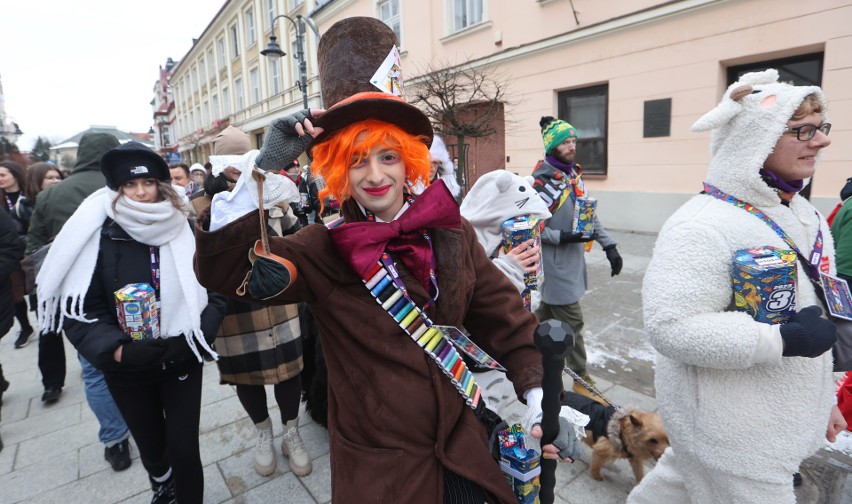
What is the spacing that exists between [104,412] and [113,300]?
1.21 metres

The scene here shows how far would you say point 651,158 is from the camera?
27.3 ft

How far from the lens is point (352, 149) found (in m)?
1.33

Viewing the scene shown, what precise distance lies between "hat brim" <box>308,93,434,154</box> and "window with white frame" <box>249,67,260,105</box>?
27161mm

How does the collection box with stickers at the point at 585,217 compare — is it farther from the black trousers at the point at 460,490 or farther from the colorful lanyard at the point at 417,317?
the black trousers at the point at 460,490

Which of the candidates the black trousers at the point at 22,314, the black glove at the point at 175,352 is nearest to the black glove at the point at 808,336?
the black glove at the point at 175,352

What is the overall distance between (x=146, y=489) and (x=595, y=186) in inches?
353

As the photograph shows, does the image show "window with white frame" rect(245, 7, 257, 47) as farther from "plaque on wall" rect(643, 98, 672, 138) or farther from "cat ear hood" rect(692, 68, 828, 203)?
"cat ear hood" rect(692, 68, 828, 203)

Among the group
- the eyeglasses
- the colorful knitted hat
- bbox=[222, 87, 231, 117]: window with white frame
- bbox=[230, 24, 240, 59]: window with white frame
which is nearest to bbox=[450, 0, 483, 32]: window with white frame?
the colorful knitted hat

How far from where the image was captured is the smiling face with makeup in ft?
4.40

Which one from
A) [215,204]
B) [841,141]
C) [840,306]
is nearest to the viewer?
[215,204]

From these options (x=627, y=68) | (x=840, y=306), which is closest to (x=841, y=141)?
(x=627, y=68)

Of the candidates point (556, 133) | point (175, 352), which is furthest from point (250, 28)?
point (175, 352)

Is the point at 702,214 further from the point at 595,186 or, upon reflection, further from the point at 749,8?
the point at 595,186

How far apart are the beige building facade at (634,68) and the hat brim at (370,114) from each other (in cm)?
755
